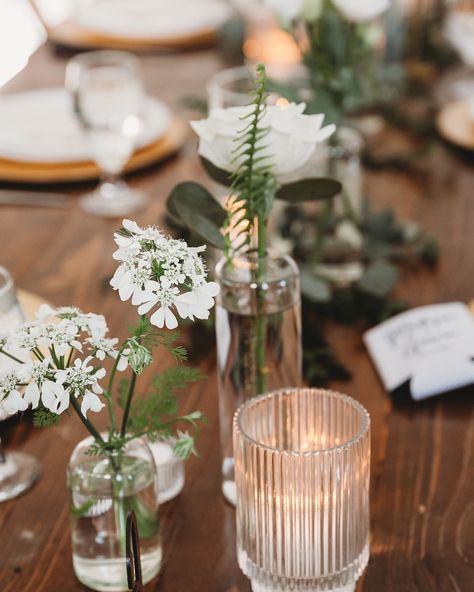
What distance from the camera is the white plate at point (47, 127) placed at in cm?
170

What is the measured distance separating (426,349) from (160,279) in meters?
0.50

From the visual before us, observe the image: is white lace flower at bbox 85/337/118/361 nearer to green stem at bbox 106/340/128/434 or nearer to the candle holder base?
green stem at bbox 106/340/128/434

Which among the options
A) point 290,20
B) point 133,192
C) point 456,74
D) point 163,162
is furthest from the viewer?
point 456,74

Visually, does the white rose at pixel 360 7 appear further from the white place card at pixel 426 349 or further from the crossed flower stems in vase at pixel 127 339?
the crossed flower stems in vase at pixel 127 339

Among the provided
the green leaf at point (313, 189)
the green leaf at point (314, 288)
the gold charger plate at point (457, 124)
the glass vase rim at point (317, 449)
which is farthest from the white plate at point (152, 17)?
the glass vase rim at point (317, 449)

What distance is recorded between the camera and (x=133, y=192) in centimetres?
164

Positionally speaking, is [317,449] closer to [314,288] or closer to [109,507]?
[109,507]

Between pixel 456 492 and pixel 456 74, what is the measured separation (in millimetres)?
1426

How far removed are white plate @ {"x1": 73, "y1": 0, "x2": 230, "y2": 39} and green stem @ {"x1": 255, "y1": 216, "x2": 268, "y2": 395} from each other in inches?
61.4

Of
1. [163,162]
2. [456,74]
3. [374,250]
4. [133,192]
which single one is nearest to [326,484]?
[374,250]

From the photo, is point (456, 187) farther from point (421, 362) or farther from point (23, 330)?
point (23, 330)

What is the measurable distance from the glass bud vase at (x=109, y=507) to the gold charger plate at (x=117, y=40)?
5.48 feet

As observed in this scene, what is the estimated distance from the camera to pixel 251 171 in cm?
87

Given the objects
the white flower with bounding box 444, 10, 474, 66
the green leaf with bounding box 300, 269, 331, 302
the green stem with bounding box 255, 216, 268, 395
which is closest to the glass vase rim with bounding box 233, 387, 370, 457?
the green stem with bounding box 255, 216, 268, 395
